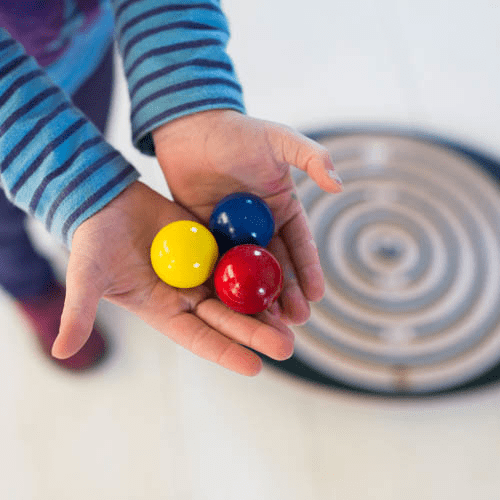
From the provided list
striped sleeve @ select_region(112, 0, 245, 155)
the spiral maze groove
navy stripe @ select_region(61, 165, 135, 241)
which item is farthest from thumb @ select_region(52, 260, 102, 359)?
the spiral maze groove

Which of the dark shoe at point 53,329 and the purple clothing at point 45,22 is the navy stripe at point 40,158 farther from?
the dark shoe at point 53,329

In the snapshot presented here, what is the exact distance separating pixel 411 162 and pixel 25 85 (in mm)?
994

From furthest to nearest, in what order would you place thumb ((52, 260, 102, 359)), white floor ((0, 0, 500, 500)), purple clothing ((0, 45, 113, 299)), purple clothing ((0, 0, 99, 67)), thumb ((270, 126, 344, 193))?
purple clothing ((0, 45, 113, 299)) < white floor ((0, 0, 500, 500)) < purple clothing ((0, 0, 99, 67)) < thumb ((270, 126, 344, 193)) < thumb ((52, 260, 102, 359))

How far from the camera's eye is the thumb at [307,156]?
2.65 feet

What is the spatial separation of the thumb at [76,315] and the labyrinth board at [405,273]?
1.89 feet

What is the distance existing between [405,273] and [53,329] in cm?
88

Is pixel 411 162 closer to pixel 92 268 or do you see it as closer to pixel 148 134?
pixel 148 134

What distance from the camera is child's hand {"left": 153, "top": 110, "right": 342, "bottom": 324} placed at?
90 cm

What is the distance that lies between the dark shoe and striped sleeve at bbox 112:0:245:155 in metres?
0.55

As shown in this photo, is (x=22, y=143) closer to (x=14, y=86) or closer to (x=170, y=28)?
(x=14, y=86)

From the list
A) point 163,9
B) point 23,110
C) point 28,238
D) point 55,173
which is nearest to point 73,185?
point 55,173

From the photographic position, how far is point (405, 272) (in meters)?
1.25

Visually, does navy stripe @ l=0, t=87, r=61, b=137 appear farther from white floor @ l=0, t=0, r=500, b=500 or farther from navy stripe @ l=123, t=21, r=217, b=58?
white floor @ l=0, t=0, r=500, b=500

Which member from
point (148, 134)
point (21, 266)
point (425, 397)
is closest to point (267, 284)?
point (148, 134)
